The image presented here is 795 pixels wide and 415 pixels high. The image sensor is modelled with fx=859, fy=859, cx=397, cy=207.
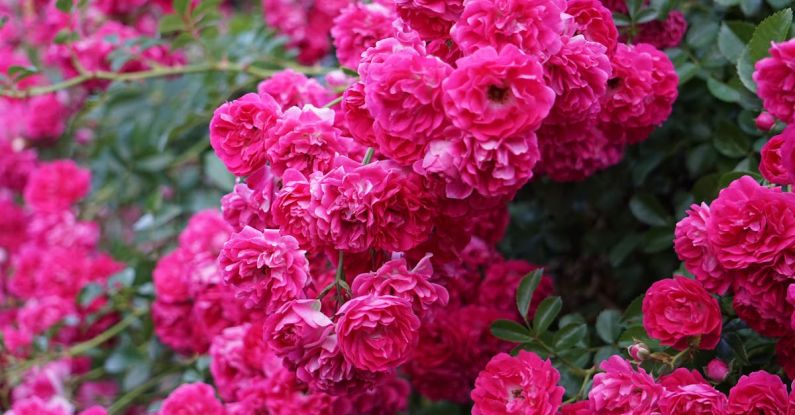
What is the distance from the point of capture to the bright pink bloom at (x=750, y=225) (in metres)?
0.83

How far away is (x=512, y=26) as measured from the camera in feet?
2.67

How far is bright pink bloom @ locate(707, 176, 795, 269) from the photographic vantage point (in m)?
0.83

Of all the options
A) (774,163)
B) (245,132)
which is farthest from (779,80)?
(245,132)

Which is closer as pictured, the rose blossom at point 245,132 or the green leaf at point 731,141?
the rose blossom at point 245,132

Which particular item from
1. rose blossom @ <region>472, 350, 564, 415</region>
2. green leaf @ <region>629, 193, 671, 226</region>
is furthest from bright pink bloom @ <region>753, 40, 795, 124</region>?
green leaf @ <region>629, 193, 671, 226</region>

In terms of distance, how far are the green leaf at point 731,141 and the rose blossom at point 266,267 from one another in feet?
2.11

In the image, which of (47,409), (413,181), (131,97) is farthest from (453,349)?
(131,97)

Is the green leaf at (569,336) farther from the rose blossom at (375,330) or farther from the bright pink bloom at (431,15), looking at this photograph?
the bright pink bloom at (431,15)

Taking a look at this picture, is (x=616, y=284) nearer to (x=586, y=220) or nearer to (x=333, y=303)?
(x=586, y=220)

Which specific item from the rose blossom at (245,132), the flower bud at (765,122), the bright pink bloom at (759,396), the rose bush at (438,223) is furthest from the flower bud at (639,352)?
the rose blossom at (245,132)

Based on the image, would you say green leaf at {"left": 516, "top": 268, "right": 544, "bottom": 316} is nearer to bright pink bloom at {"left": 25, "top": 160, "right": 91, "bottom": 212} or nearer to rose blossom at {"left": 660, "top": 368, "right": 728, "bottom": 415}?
rose blossom at {"left": 660, "top": 368, "right": 728, "bottom": 415}

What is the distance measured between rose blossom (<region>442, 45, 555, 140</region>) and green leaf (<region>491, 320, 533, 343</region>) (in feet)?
1.17

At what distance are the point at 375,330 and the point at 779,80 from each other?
1.50ft

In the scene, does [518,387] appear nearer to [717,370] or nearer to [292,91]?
[717,370]
